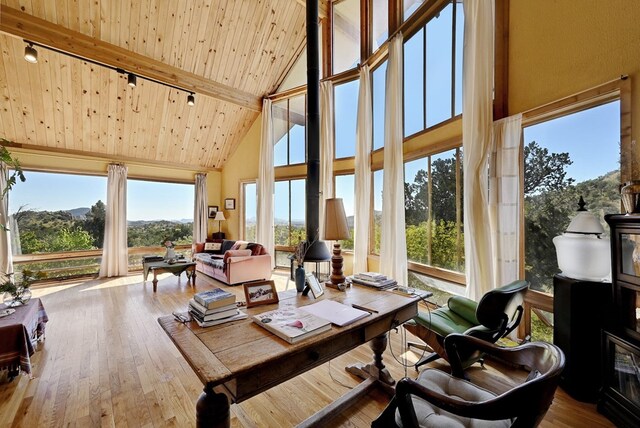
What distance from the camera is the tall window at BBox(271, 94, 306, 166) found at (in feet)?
19.6

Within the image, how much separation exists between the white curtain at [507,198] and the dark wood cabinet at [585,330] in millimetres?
532

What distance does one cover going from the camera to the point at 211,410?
41.2 inches

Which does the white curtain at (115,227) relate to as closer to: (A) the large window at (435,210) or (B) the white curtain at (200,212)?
(B) the white curtain at (200,212)

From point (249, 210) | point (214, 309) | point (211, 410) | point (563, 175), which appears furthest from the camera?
point (249, 210)

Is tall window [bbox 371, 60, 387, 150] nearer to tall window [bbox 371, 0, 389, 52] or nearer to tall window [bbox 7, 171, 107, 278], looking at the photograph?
tall window [bbox 371, 0, 389, 52]

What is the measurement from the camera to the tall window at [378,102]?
4309 millimetres

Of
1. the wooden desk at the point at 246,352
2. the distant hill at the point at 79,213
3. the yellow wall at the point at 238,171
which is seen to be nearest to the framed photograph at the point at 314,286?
the wooden desk at the point at 246,352

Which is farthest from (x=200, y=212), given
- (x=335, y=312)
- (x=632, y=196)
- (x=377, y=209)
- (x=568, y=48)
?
(x=632, y=196)

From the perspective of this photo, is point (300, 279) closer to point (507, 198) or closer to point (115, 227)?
point (507, 198)

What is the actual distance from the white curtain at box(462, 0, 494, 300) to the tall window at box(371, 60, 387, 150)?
1717 millimetres

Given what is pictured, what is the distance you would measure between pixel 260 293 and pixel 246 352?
545mm

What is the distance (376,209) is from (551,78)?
2703 millimetres

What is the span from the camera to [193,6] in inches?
167

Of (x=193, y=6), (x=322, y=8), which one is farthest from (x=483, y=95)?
(x=193, y=6)
